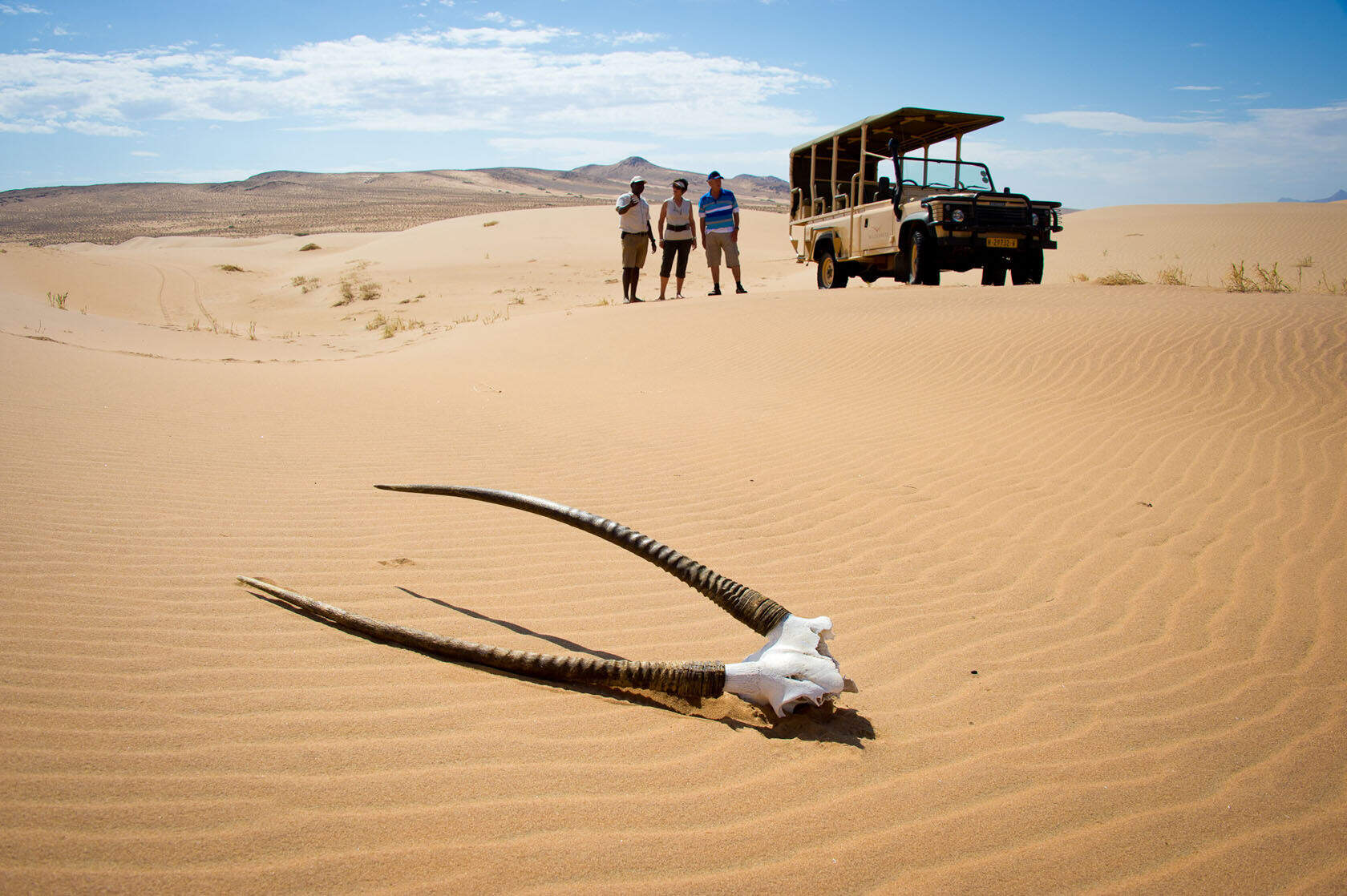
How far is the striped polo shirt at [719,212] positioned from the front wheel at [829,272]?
7.90 feet

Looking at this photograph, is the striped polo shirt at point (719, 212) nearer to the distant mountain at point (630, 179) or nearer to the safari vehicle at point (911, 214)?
the safari vehicle at point (911, 214)

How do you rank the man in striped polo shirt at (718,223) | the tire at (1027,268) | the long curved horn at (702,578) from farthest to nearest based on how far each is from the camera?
1. the man in striped polo shirt at (718,223)
2. the tire at (1027,268)
3. the long curved horn at (702,578)

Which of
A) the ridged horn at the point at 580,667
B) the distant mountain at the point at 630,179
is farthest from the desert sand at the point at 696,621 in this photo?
the distant mountain at the point at 630,179

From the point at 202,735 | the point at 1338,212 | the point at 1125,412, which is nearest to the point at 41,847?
the point at 202,735

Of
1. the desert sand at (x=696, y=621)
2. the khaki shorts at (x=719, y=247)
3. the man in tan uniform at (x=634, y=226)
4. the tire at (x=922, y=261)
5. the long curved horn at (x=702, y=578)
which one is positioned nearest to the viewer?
the desert sand at (x=696, y=621)

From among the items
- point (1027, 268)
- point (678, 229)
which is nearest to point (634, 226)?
point (678, 229)

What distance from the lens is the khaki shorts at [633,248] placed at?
13172 mm

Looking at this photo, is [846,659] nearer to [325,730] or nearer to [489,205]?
[325,730]

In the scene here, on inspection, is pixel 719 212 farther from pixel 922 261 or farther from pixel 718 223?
pixel 922 261

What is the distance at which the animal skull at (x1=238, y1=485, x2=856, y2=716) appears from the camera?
2.46 m

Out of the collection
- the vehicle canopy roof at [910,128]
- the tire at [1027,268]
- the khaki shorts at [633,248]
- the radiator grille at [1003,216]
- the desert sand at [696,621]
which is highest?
the vehicle canopy roof at [910,128]

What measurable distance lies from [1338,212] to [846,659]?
109 ft

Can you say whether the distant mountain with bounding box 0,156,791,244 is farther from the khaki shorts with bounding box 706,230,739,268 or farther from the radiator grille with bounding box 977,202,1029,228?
the radiator grille with bounding box 977,202,1029,228

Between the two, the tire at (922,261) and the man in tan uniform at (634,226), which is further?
the man in tan uniform at (634,226)
